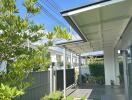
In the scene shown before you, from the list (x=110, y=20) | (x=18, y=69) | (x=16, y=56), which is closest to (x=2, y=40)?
(x=16, y=56)

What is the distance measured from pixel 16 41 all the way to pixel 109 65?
14225 millimetres

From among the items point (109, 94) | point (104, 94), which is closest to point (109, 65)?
point (104, 94)

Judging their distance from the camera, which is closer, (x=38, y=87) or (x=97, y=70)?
(x=38, y=87)

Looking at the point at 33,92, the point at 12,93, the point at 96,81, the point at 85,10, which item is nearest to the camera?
the point at 12,93

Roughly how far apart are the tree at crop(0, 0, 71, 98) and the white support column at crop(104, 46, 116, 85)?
13.8 m

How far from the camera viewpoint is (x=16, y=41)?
12.0 ft

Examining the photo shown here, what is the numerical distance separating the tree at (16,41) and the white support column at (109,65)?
1378cm

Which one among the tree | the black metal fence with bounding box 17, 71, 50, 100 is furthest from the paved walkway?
the tree

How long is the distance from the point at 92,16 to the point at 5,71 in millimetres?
2970

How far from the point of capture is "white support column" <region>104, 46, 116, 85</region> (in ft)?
56.0

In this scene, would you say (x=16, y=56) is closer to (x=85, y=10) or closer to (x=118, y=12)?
(x=85, y=10)

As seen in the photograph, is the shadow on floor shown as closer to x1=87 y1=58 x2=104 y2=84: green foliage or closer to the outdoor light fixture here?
x1=87 y1=58 x2=104 y2=84: green foliage

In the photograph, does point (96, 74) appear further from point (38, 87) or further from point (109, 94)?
point (38, 87)

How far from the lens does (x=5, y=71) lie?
12.2 feet
